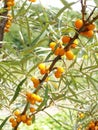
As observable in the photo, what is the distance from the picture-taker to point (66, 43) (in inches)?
42.1

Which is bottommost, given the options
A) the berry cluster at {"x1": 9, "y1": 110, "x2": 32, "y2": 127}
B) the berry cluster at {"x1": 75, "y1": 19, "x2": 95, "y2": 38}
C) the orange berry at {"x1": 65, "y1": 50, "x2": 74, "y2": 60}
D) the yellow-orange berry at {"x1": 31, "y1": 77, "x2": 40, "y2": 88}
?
the berry cluster at {"x1": 9, "y1": 110, "x2": 32, "y2": 127}

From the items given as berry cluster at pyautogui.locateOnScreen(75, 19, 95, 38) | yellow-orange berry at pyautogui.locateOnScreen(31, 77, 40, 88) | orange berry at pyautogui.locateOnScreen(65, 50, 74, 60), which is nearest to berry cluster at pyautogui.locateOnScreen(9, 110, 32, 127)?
yellow-orange berry at pyautogui.locateOnScreen(31, 77, 40, 88)

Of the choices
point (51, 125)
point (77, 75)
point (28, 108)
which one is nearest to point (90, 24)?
point (77, 75)

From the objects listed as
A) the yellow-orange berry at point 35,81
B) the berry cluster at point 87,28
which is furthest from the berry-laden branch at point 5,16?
the berry cluster at point 87,28

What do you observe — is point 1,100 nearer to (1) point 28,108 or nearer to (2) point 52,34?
(1) point 28,108

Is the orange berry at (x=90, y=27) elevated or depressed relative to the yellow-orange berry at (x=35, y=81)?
elevated

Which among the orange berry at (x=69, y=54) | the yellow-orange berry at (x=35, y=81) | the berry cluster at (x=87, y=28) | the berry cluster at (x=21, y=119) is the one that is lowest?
the berry cluster at (x=21, y=119)

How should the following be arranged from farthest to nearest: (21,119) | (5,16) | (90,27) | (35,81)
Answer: (5,16)
(21,119)
(35,81)
(90,27)

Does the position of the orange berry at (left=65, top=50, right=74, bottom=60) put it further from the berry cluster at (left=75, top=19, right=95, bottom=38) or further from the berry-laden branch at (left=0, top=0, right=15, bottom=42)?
the berry-laden branch at (left=0, top=0, right=15, bottom=42)

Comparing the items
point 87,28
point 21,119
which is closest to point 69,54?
point 87,28

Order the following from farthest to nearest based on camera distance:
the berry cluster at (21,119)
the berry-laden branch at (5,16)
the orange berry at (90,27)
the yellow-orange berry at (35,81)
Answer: the berry-laden branch at (5,16) → the berry cluster at (21,119) → the yellow-orange berry at (35,81) → the orange berry at (90,27)

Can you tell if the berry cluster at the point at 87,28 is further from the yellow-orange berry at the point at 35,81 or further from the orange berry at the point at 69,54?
the yellow-orange berry at the point at 35,81

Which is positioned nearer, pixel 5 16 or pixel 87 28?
pixel 87 28

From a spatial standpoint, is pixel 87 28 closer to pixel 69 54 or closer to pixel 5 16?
pixel 69 54
